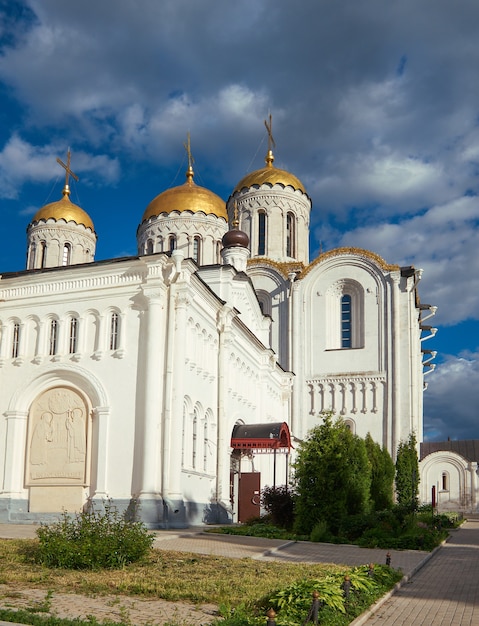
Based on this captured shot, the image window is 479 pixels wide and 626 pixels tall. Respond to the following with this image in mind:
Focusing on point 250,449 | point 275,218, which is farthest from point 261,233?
point 250,449

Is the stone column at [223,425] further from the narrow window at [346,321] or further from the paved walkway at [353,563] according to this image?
the narrow window at [346,321]

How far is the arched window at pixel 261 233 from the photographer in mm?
43822

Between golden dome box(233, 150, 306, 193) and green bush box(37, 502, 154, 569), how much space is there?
35.2 m

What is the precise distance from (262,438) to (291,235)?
2085 cm

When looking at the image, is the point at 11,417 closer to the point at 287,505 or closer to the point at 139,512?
the point at 139,512

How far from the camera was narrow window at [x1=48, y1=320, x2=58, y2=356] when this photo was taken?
22.3m

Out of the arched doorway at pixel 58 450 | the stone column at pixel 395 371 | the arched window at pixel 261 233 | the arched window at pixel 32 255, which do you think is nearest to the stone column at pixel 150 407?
the arched doorway at pixel 58 450

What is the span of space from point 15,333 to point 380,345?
22.4 metres

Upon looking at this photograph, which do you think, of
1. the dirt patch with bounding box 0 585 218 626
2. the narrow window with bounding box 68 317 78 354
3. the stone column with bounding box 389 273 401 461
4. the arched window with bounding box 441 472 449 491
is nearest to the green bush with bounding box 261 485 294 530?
the narrow window with bounding box 68 317 78 354

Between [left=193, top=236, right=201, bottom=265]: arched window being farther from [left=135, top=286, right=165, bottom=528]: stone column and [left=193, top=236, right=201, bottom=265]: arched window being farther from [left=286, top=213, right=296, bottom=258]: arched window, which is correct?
[left=135, top=286, right=165, bottom=528]: stone column

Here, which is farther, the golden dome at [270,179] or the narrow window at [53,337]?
the golden dome at [270,179]

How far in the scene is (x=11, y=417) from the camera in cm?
2186

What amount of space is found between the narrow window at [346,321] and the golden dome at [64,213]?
627 inches

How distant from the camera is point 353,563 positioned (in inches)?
487
